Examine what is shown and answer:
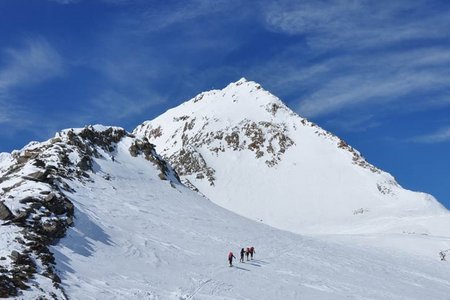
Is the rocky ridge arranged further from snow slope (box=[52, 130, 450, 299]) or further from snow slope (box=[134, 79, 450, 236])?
snow slope (box=[134, 79, 450, 236])

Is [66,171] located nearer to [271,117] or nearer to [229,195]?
[229,195]

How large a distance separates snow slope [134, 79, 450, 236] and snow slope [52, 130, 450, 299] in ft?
123

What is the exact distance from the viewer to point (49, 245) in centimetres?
2941

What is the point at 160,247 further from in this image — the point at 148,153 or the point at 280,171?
the point at 280,171

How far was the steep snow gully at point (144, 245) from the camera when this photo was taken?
89.1 feet

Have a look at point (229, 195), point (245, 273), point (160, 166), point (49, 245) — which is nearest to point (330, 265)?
point (245, 273)

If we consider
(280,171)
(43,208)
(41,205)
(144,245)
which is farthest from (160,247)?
(280,171)

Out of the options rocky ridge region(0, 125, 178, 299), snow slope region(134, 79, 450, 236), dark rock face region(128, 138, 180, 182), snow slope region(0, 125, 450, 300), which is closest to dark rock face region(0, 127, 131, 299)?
rocky ridge region(0, 125, 178, 299)

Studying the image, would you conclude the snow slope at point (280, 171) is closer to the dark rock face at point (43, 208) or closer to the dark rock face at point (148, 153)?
the dark rock face at point (148, 153)

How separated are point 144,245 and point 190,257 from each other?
3489 mm

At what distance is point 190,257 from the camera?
3662 cm

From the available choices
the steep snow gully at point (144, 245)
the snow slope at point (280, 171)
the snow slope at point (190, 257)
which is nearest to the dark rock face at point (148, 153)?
the steep snow gully at point (144, 245)

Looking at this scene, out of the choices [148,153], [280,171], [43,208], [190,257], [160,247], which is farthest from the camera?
[280,171]

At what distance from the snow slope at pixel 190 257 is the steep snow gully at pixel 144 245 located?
135 millimetres
